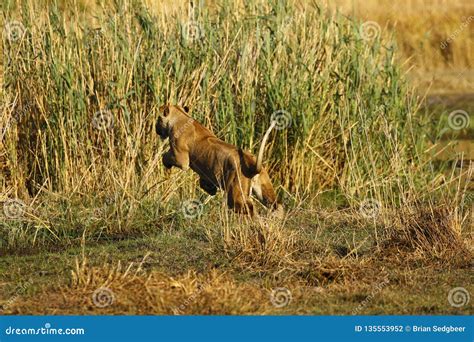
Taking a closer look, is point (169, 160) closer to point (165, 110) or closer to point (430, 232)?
point (165, 110)

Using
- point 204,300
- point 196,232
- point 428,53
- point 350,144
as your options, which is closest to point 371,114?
point 350,144

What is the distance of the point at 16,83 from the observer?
11023mm

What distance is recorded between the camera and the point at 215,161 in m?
9.16

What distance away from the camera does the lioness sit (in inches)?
354

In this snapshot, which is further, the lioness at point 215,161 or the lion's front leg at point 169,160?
the lion's front leg at point 169,160

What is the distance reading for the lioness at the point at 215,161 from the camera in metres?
8.98

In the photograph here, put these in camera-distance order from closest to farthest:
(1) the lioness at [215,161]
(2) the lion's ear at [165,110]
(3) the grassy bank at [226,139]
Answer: (3) the grassy bank at [226,139], (1) the lioness at [215,161], (2) the lion's ear at [165,110]

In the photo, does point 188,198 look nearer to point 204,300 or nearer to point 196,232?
point 196,232

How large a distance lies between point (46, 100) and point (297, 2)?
9.33ft

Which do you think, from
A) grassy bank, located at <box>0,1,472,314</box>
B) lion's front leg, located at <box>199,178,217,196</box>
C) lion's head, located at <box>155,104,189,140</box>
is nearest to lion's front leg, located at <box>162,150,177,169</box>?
lion's head, located at <box>155,104,189,140</box>

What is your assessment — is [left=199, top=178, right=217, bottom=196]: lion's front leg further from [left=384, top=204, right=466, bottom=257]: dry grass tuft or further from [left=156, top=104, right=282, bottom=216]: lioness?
[left=384, top=204, right=466, bottom=257]: dry grass tuft

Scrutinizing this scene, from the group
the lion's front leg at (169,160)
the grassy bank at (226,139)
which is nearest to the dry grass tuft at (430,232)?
the grassy bank at (226,139)

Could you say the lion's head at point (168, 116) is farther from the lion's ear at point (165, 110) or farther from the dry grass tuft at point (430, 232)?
the dry grass tuft at point (430, 232)

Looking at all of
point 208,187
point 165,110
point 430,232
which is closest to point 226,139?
point 208,187
